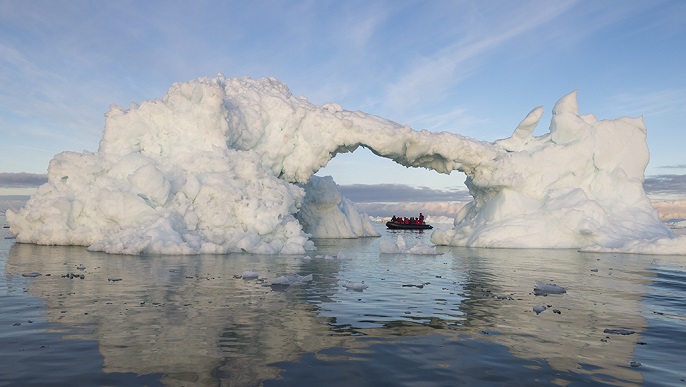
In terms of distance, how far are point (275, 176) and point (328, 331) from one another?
21.0m

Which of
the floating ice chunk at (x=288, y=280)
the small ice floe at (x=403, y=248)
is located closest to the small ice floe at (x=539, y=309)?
the floating ice chunk at (x=288, y=280)

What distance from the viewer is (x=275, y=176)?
27.8 m

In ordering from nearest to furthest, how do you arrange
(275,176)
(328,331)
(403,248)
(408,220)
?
1. (328,331)
2. (403,248)
3. (275,176)
4. (408,220)

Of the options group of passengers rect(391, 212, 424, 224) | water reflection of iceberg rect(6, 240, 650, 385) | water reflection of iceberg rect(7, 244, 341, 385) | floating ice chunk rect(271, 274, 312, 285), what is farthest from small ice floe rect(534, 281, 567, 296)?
group of passengers rect(391, 212, 424, 224)

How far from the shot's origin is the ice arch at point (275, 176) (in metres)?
22.5

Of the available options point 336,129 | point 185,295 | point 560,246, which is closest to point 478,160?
point 560,246

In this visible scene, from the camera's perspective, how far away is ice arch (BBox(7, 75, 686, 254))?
2245 cm

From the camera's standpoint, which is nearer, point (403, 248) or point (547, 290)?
point (547, 290)

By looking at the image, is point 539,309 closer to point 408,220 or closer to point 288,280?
point 288,280

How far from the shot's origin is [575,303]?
1041cm

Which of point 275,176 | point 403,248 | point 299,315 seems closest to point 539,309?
point 299,315

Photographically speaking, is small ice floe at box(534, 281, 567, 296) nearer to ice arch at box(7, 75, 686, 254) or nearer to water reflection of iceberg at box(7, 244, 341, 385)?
water reflection of iceberg at box(7, 244, 341, 385)

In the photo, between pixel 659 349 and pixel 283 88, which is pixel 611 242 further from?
pixel 659 349

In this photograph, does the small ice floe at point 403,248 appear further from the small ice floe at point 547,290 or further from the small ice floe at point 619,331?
the small ice floe at point 619,331
